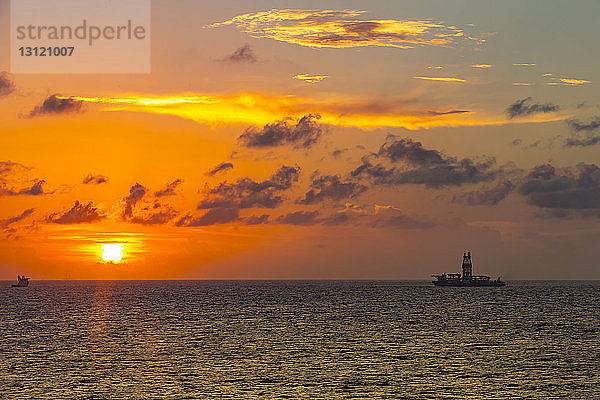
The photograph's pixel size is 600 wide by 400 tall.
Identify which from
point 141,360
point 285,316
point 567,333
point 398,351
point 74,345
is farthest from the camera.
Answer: point 285,316

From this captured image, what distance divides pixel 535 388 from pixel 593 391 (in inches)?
187

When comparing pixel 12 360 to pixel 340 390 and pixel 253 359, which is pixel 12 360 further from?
pixel 340 390

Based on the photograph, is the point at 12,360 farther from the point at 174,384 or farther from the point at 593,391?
the point at 593,391

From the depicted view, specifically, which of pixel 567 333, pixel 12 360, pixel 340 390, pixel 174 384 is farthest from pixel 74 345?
pixel 567 333

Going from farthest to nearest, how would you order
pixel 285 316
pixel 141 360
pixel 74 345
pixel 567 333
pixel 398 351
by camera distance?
pixel 285 316 → pixel 567 333 → pixel 74 345 → pixel 398 351 → pixel 141 360

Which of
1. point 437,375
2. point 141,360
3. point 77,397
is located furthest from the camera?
point 141,360

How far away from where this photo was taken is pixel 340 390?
216 ft

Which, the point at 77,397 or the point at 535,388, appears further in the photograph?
the point at 535,388

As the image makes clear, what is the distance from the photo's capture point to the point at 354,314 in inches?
6713

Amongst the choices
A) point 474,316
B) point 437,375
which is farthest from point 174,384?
point 474,316

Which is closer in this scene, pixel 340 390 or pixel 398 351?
pixel 340 390

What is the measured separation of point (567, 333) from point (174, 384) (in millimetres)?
74718

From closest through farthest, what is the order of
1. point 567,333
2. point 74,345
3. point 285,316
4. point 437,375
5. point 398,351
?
point 437,375
point 398,351
point 74,345
point 567,333
point 285,316

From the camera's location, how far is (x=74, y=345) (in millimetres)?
100812
